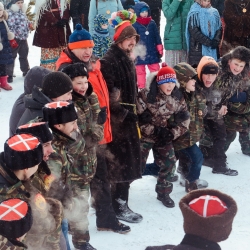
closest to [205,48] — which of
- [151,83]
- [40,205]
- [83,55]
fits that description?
[151,83]

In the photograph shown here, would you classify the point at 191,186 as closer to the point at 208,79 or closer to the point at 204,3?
the point at 208,79

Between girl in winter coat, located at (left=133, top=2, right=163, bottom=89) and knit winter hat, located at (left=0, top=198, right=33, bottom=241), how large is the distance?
6177 millimetres

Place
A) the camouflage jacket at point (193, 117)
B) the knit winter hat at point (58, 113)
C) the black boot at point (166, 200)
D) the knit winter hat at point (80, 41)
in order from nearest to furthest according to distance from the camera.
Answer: the knit winter hat at point (58, 113), the knit winter hat at point (80, 41), the black boot at point (166, 200), the camouflage jacket at point (193, 117)

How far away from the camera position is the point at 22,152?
2844 mm

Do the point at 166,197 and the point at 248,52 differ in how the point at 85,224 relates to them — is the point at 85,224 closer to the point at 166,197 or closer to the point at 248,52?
the point at 166,197

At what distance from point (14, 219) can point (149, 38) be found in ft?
20.9

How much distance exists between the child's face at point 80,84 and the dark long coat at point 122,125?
1.94 ft

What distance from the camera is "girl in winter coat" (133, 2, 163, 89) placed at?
8.37m

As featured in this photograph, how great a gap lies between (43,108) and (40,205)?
0.79m

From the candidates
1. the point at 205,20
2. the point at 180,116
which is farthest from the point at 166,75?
the point at 205,20

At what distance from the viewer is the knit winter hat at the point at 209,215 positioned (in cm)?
232

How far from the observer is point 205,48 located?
7855 millimetres

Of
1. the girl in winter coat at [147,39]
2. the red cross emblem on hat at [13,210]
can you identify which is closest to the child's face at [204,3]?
the girl in winter coat at [147,39]

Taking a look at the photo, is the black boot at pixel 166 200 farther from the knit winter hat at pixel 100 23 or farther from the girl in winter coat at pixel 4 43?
the girl in winter coat at pixel 4 43
